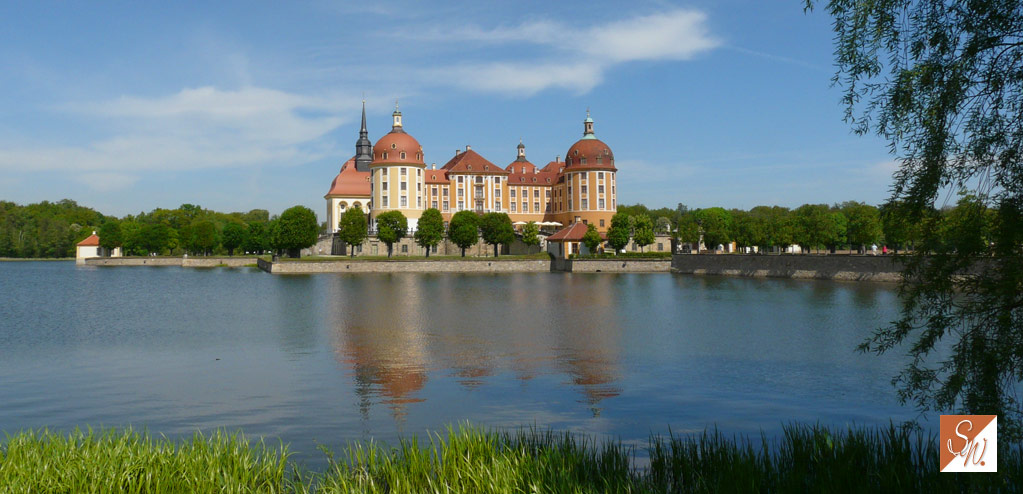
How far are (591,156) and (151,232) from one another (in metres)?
74.5

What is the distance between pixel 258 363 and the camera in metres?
20.3

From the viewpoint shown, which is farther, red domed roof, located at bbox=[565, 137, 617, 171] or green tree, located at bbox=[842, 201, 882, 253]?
red domed roof, located at bbox=[565, 137, 617, 171]

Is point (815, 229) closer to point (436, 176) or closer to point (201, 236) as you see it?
point (436, 176)

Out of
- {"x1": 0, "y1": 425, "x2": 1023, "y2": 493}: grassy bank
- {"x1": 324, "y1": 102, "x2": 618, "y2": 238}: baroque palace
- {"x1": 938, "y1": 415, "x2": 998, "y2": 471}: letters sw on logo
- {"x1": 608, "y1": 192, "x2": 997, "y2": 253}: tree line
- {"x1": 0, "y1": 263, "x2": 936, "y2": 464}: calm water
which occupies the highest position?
{"x1": 324, "y1": 102, "x2": 618, "y2": 238}: baroque palace

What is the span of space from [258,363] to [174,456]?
12.1m

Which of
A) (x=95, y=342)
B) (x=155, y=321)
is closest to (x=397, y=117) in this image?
(x=155, y=321)

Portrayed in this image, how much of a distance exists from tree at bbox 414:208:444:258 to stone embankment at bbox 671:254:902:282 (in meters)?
29.2

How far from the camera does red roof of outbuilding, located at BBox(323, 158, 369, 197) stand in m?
110

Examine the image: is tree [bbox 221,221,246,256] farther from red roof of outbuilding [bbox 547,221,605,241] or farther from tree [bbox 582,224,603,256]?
tree [bbox 582,224,603,256]

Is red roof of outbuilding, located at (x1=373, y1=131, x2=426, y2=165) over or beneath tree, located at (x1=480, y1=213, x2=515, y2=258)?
over

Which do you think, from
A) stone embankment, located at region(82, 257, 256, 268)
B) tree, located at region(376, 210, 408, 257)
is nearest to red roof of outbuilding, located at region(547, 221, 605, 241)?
tree, located at region(376, 210, 408, 257)

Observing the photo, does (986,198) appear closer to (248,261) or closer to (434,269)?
(434,269)

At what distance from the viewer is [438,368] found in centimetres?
1914

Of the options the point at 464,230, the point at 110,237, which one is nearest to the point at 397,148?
the point at 464,230
